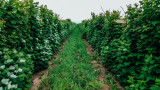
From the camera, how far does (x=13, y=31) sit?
252cm

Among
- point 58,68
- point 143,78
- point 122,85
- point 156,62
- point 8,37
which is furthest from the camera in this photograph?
point 58,68

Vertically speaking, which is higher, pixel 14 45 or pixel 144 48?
pixel 14 45

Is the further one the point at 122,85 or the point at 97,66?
the point at 97,66

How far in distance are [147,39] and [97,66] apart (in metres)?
2.59

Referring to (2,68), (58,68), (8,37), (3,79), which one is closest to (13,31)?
(8,37)

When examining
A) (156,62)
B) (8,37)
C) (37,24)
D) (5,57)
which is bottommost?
(156,62)

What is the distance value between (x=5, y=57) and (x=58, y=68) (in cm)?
225

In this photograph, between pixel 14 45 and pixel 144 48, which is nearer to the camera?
pixel 144 48

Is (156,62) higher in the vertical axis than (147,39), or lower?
lower

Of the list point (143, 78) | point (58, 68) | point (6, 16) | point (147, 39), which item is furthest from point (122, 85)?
point (6, 16)

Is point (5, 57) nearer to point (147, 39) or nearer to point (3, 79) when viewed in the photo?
point (3, 79)

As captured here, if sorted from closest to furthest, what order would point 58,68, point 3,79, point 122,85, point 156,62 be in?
point 3,79, point 156,62, point 122,85, point 58,68

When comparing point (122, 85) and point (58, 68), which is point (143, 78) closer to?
point (122, 85)

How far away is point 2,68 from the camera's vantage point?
5.81 feet
